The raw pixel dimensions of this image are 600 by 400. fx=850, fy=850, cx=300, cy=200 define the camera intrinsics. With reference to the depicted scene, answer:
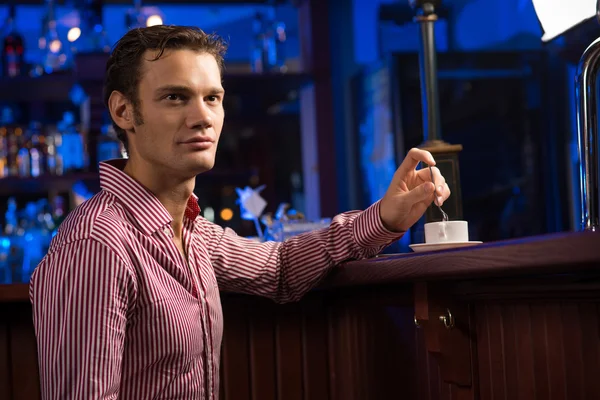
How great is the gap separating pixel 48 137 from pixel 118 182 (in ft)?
9.10

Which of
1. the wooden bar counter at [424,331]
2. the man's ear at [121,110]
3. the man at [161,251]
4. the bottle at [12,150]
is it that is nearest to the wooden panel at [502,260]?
the wooden bar counter at [424,331]

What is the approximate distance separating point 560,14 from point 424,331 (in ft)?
2.77

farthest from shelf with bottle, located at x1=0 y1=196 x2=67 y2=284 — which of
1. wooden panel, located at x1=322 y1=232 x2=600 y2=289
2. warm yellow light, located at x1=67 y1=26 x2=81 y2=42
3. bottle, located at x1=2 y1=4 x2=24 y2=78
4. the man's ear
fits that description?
wooden panel, located at x1=322 y1=232 x2=600 y2=289

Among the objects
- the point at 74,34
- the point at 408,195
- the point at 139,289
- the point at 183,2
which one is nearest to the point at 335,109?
the point at 183,2

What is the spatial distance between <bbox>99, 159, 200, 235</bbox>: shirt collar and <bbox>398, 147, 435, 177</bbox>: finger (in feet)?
1.50

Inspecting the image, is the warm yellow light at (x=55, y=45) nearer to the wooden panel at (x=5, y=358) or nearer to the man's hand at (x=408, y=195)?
the wooden panel at (x=5, y=358)

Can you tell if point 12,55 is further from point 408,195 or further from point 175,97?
point 408,195

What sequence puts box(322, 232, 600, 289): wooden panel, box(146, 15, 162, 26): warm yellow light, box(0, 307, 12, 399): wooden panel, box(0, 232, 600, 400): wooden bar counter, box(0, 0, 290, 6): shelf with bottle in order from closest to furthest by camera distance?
box(322, 232, 600, 289): wooden panel → box(0, 232, 600, 400): wooden bar counter → box(0, 307, 12, 399): wooden panel → box(146, 15, 162, 26): warm yellow light → box(0, 0, 290, 6): shelf with bottle

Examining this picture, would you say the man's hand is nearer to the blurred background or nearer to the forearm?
the forearm

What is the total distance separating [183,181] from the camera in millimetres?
1633

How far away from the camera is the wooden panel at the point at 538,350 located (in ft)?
3.68

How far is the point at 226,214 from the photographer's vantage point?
445 centimetres

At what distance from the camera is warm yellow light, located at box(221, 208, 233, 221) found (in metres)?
4.43

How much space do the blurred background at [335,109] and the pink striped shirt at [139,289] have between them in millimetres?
2073
